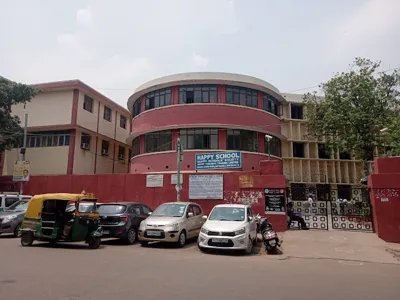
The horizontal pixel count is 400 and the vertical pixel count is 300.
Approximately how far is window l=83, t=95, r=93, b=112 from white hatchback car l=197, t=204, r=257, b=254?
19163mm

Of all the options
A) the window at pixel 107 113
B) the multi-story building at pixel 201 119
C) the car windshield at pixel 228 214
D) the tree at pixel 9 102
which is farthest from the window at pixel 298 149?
the tree at pixel 9 102

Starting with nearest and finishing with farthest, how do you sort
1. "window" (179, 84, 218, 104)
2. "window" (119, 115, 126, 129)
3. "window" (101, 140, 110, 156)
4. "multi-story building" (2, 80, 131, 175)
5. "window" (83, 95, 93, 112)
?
1. "window" (179, 84, 218, 104)
2. "multi-story building" (2, 80, 131, 175)
3. "window" (83, 95, 93, 112)
4. "window" (101, 140, 110, 156)
5. "window" (119, 115, 126, 129)

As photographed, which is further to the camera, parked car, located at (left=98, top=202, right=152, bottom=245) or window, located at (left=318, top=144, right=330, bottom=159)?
window, located at (left=318, top=144, right=330, bottom=159)

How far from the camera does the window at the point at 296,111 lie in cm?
3378

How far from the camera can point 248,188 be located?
55.3 ft

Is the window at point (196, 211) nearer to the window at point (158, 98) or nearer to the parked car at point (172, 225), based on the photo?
the parked car at point (172, 225)

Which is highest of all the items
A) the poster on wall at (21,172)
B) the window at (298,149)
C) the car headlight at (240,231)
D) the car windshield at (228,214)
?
the window at (298,149)

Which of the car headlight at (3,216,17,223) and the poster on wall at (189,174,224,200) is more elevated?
the poster on wall at (189,174,224,200)

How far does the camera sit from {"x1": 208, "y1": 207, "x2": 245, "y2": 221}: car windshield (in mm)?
11953

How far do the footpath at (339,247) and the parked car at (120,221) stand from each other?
18.3 feet

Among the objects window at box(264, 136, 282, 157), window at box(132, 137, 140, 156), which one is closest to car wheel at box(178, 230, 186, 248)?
window at box(264, 136, 282, 157)

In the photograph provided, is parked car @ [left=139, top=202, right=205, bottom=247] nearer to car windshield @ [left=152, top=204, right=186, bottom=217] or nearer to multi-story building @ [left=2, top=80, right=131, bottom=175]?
car windshield @ [left=152, top=204, right=186, bottom=217]

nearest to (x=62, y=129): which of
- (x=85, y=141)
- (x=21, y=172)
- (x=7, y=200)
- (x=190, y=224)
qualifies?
(x=85, y=141)

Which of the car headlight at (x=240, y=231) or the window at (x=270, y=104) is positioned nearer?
the car headlight at (x=240, y=231)
